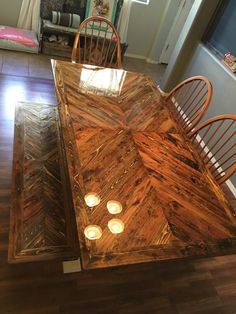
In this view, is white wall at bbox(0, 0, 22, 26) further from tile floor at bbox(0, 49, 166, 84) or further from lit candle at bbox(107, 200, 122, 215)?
lit candle at bbox(107, 200, 122, 215)

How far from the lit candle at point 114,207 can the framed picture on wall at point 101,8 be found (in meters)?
3.24

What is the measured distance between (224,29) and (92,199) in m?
2.65

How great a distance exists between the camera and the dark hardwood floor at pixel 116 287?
141 centimetres

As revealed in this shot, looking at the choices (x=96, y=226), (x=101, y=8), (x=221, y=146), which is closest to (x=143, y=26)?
(x=101, y=8)

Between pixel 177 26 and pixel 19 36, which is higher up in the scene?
pixel 177 26

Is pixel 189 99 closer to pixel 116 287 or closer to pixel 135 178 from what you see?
pixel 135 178

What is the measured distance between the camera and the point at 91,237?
0.96 metres

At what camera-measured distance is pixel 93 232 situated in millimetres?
979

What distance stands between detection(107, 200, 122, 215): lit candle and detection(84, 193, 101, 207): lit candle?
0.05m

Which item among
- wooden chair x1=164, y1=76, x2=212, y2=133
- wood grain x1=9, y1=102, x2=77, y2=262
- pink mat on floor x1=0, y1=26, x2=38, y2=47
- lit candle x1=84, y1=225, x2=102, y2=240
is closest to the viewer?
lit candle x1=84, y1=225, x2=102, y2=240

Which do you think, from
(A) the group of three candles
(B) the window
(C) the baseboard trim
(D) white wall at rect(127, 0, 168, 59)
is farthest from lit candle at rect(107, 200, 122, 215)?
(C) the baseboard trim

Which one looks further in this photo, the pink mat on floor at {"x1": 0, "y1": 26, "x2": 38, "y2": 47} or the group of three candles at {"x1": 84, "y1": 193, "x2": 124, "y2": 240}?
the pink mat on floor at {"x1": 0, "y1": 26, "x2": 38, "y2": 47}

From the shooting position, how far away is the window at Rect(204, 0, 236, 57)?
2.73 m

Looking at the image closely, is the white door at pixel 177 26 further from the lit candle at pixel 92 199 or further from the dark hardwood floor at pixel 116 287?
the lit candle at pixel 92 199
